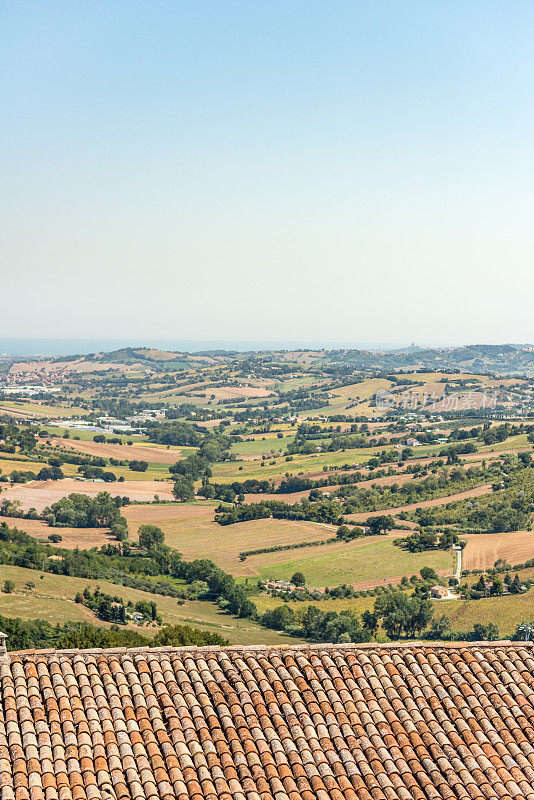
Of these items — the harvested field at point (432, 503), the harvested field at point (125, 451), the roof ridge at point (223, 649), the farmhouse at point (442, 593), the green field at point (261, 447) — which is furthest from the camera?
the green field at point (261, 447)

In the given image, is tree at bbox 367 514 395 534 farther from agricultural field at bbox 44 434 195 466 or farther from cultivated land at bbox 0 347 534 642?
agricultural field at bbox 44 434 195 466

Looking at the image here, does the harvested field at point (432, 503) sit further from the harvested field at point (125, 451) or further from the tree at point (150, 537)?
the harvested field at point (125, 451)

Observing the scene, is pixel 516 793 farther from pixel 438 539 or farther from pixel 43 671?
pixel 438 539

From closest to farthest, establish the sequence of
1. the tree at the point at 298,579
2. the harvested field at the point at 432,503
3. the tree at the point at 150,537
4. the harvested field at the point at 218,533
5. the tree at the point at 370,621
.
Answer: the tree at the point at 370,621, the tree at the point at 298,579, the harvested field at the point at 218,533, the tree at the point at 150,537, the harvested field at the point at 432,503

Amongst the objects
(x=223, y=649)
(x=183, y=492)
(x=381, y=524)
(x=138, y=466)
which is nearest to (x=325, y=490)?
(x=183, y=492)

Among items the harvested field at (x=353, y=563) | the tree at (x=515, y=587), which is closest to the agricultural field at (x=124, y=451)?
the harvested field at (x=353, y=563)

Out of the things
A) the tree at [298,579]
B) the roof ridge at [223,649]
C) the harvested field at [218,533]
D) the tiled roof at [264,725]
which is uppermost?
the roof ridge at [223,649]

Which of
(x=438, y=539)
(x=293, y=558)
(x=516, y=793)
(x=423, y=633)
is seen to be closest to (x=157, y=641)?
(x=516, y=793)
